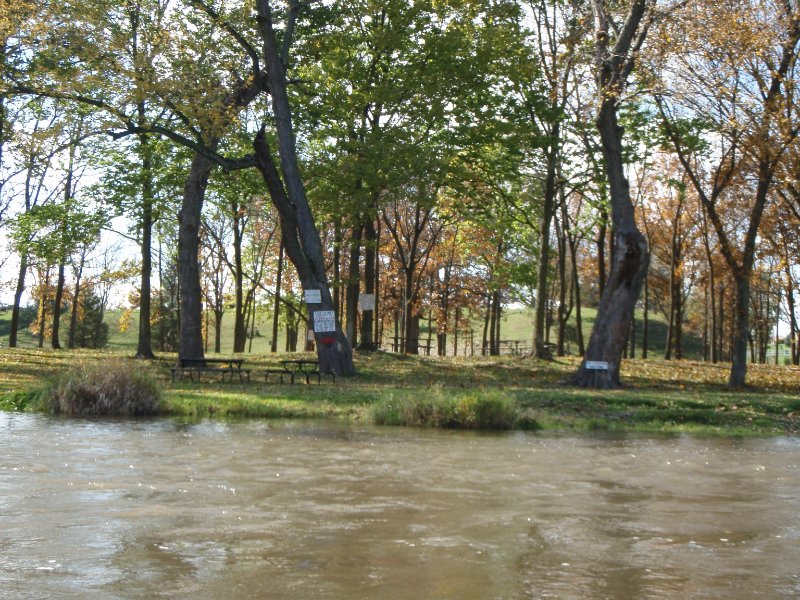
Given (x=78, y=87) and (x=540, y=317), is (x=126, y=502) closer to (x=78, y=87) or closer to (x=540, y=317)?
(x=78, y=87)

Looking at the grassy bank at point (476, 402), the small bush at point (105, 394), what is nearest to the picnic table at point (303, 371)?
the grassy bank at point (476, 402)

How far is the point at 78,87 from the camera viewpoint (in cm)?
2142

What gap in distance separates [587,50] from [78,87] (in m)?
14.5

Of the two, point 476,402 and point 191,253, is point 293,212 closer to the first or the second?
point 191,253

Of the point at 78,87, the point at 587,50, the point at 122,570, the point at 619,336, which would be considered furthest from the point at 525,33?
the point at 122,570

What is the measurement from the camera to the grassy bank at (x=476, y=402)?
16.6 meters

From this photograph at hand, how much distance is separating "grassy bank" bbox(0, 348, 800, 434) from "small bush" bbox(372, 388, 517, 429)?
0.02m

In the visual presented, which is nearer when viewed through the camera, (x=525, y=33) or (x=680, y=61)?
(x=680, y=61)

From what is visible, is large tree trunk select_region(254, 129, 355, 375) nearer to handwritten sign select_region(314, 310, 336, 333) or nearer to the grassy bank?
handwritten sign select_region(314, 310, 336, 333)

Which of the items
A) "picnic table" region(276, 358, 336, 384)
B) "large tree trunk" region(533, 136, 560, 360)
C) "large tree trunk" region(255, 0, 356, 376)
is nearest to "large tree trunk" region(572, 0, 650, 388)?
"picnic table" region(276, 358, 336, 384)

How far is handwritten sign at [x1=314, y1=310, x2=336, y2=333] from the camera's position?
2389 cm

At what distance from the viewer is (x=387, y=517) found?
8.88 metres

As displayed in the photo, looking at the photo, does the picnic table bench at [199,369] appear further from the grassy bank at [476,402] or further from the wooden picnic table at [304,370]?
the wooden picnic table at [304,370]

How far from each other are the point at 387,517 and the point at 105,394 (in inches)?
391
